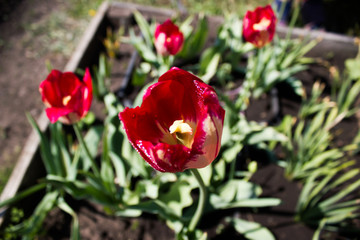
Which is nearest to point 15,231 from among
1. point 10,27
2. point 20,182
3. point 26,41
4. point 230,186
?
point 20,182

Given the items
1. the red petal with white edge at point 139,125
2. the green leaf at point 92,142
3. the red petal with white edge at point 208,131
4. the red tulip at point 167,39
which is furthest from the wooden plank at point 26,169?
the red petal with white edge at point 208,131

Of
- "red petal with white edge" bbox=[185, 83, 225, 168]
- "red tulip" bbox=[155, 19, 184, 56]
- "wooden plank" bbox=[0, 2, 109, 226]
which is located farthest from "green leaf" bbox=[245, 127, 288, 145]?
"wooden plank" bbox=[0, 2, 109, 226]

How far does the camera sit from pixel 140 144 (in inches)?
27.3

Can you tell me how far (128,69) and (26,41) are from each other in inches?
50.7

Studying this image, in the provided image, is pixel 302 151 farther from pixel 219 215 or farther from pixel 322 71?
pixel 322 71

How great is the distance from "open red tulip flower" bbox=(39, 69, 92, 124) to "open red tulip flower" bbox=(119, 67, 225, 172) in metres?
0.37

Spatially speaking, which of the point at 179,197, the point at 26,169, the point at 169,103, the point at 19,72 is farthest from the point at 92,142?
the point at 19,72

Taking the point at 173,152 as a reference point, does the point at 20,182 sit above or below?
below

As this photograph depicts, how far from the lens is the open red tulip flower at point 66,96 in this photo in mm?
1021

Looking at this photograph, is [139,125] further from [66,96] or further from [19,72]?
[19,72]

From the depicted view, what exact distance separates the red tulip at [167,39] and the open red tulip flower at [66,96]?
38 cm

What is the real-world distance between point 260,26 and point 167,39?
41 cm

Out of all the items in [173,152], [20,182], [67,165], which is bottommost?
[20,182]

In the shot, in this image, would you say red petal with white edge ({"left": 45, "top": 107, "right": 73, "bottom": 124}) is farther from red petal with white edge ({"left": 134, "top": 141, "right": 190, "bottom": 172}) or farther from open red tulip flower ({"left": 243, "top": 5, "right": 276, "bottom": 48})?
open red tulip flower ({"left": 243, "top": 5, "right": 276, "bottom": 48})
